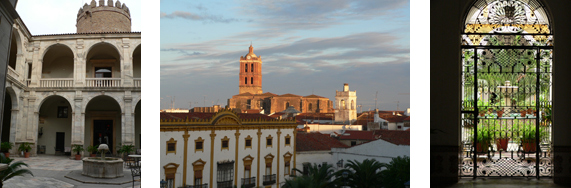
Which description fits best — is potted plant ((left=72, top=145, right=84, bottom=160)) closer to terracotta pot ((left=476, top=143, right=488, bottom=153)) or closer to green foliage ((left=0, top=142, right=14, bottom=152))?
green foliage ((left=0, top=142, right=14, bottom=152))

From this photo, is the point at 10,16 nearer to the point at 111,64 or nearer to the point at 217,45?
the point at 111,64

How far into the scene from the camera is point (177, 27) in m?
4.62

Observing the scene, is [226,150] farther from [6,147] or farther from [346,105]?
[6,147]

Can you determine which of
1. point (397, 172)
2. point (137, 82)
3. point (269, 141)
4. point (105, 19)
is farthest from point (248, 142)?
point (105, 19)

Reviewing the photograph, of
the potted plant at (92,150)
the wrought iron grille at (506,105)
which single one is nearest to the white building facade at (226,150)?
the potted plant at (92,150)

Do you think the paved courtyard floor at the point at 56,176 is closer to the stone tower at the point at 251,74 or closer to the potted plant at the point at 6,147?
the potted plant at the point at 6,147

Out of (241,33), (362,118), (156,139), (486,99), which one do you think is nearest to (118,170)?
(156,139)

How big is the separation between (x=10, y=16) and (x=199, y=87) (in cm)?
223

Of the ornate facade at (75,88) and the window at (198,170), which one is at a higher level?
the ornate facade at (75,88)

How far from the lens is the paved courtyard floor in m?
4.64

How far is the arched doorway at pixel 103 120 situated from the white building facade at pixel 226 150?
99 centimetres

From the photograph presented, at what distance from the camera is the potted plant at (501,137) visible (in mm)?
5844

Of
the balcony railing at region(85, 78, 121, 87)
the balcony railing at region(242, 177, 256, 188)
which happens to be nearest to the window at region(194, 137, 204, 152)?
the balcony railing at region(242, 177, 256, 188)

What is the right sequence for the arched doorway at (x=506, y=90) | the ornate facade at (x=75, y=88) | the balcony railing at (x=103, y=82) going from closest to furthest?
the ornate facade at (x=75, y=88), the balcony railing at (x=103, y=82), the arched doorway at (x=506, y=90)
